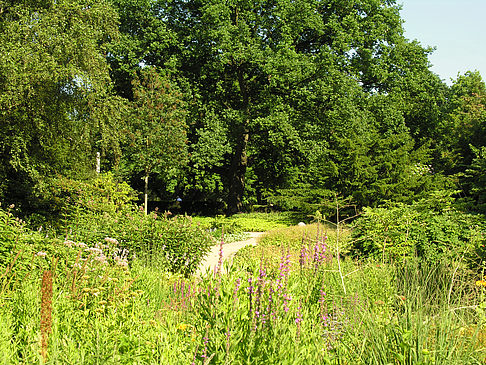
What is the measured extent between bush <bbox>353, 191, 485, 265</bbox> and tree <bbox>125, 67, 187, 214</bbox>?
9150mm

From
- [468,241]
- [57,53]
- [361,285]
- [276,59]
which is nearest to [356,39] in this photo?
[276,59]

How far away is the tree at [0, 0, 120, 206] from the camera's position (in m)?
9.89

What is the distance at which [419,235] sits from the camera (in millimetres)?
7000

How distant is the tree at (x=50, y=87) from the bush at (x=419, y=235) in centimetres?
701

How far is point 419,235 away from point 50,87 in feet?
27.2

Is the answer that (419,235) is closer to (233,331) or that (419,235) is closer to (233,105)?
(233,331)

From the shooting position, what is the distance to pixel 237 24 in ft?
62.0

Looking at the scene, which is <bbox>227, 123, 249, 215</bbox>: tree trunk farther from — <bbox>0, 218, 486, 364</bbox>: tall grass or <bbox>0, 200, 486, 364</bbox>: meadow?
<bbox>0, 218, 486, 364</bbox>: tall grass

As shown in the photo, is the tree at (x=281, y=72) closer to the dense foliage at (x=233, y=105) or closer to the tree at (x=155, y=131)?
the dense foliage at (x=233, y=105)

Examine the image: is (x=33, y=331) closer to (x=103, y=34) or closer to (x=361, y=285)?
(x=361, y=285)

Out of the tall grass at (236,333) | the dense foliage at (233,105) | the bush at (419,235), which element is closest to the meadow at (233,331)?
the tall grass at (236,333)

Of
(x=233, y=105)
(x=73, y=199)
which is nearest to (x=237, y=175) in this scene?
(x=233, y=105)

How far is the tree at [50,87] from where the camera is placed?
9.89m

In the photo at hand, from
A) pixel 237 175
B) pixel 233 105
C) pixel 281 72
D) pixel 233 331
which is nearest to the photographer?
pixel 233 331
